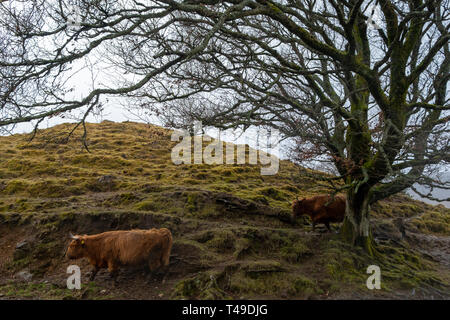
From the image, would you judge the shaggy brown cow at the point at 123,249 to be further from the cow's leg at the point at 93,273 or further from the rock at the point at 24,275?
the rock at the point at 24,275

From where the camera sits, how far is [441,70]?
8.34 m

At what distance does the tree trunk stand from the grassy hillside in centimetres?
49

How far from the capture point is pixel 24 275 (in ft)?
25.5

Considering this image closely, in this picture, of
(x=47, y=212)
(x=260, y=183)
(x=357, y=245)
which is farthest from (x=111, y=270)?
(x=260, y=183)

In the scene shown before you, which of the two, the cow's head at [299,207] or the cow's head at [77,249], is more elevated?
→ the cow's head at [299,207]

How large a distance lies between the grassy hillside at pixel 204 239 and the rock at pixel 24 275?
0.08ft

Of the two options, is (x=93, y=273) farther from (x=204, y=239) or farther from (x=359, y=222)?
(x=359, y=222)

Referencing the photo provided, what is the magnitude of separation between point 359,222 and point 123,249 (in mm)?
7422

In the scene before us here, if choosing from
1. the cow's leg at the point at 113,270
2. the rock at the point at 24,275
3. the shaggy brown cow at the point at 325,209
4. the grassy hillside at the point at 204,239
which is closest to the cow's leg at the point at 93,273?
the grassy hillside at the point at 204,239

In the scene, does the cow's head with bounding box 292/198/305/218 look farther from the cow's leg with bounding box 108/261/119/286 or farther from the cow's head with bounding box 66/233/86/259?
the cow's head with bounding box 66/233/86/259

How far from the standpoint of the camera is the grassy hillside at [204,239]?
6.77 meters

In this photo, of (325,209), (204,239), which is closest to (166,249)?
(204,239)
